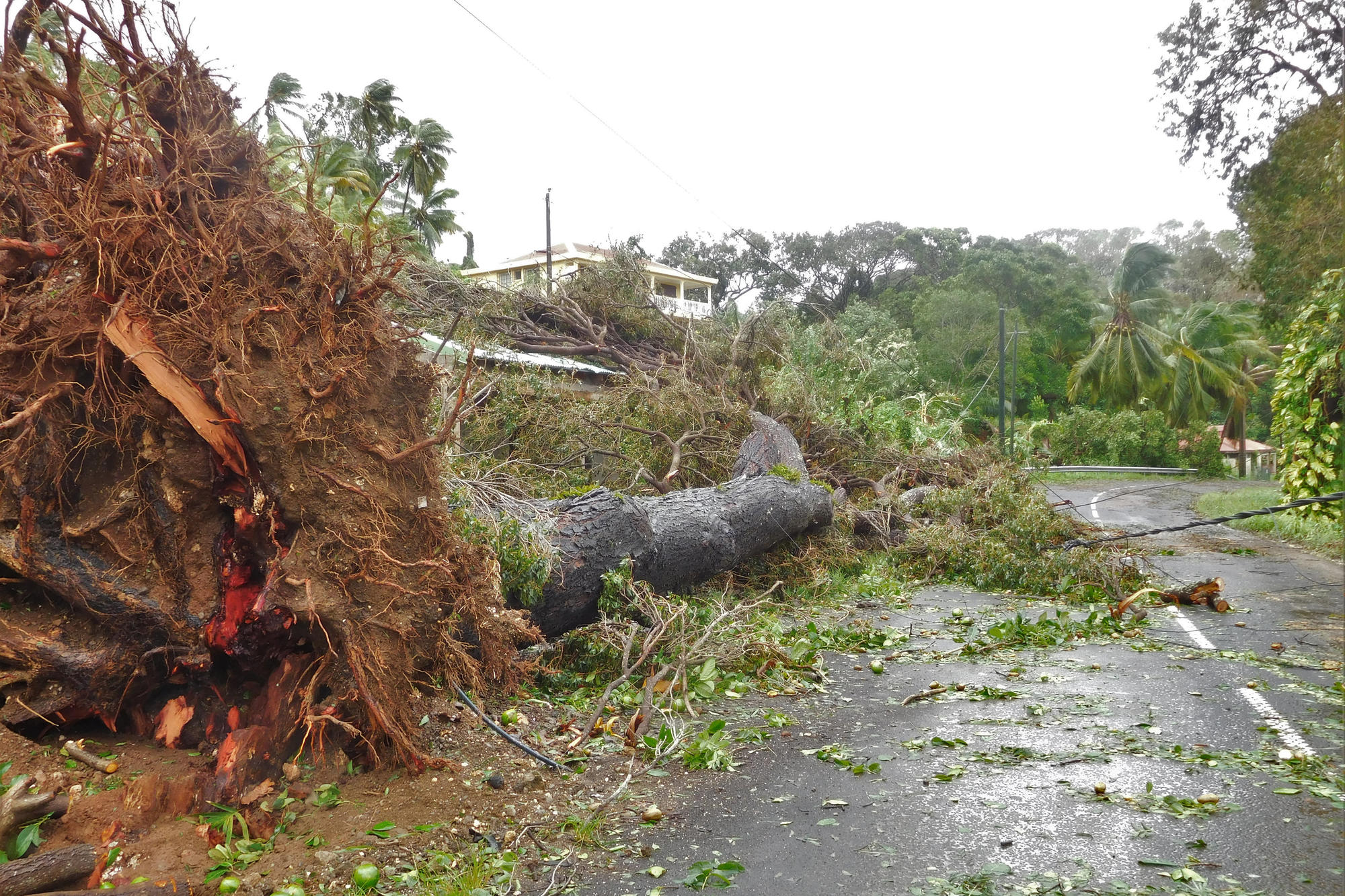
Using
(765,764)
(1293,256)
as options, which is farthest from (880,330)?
(765,764)

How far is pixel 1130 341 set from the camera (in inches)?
1403

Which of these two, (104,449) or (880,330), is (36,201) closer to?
(104,449)

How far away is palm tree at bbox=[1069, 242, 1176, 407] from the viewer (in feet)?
116

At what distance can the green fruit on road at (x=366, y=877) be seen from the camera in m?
2.93

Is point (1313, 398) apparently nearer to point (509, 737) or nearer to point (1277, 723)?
point (1277, 723)

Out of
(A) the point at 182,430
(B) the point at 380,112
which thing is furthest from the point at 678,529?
(B) the point at 380,112

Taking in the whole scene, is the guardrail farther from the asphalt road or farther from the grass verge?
the asphalt road

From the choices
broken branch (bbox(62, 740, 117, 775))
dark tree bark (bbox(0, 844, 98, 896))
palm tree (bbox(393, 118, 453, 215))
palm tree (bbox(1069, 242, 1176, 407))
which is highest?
palm tree (bbox(393, 118, 453, 215))

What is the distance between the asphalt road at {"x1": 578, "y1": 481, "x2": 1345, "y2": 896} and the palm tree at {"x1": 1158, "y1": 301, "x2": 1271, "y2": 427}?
105ft

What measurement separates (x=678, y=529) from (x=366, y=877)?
4.06m

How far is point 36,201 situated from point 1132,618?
26.6 feet

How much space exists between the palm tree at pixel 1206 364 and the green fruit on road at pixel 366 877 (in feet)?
124

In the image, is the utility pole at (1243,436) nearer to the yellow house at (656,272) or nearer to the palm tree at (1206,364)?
the palm tree at (1206,364)

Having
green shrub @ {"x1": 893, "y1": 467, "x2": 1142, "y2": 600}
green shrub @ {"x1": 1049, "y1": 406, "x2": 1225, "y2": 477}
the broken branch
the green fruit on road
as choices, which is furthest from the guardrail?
the broken branch
